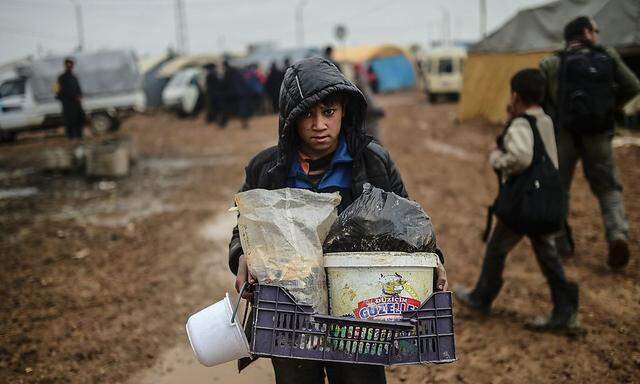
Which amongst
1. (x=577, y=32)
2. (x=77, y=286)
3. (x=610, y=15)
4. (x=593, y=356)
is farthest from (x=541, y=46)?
(x=77, y=286)

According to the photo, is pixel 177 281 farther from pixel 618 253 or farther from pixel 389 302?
pixel 618 253

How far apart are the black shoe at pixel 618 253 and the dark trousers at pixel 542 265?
1228 millimetres

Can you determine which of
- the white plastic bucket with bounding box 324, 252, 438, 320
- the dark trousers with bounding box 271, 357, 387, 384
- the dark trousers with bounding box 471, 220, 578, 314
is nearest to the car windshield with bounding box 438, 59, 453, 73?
the dark trousers with bounding box 471, 220, 578, 314

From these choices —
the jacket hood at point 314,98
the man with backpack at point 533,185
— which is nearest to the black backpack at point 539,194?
the man with backpack at point 533,185

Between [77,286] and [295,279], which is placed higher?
[295,279]

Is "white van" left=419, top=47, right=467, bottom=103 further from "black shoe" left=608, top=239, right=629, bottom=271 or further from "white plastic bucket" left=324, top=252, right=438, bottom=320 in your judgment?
"white plastic bucket" left=324, top=252, right=438, bottom=320

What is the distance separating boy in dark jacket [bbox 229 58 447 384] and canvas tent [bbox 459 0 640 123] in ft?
31.8

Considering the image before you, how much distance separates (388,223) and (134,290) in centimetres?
364

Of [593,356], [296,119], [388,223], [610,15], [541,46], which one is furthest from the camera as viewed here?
[541,46]

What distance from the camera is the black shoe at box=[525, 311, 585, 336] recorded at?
3570 mm

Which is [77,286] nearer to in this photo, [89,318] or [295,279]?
[89,318]

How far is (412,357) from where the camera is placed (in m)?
1.66

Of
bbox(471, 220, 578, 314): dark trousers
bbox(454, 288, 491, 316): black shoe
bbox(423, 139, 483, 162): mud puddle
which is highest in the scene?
bbox(471, 220, 578, 314): dark trousers

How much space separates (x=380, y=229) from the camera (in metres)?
1.76
